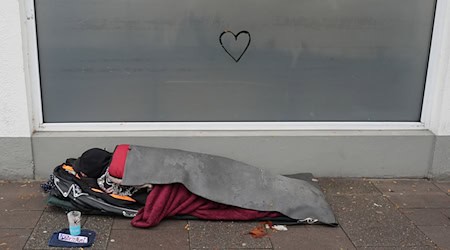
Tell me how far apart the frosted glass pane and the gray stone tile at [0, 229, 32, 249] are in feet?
3.84

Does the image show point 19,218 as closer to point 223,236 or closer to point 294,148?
point 223,236

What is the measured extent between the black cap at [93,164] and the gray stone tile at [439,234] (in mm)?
2508

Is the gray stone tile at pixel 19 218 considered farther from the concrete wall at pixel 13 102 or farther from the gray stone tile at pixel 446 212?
the gray stone tile at pixel 446 212

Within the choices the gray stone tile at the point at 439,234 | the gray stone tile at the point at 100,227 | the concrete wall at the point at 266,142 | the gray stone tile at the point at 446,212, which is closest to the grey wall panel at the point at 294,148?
the concrete wall at the point at 266,142

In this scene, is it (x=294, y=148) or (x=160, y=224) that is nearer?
(x=160, y=224)

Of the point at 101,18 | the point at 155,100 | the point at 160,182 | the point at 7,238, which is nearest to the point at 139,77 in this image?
the point at 155,100

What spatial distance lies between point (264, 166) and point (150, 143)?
3.47 feet

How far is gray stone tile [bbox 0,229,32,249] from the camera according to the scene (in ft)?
10.4

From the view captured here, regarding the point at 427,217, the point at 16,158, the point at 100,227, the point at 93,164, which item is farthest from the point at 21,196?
the point at 427,217

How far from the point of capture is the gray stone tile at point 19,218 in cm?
343

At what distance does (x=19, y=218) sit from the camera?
3.53 meters

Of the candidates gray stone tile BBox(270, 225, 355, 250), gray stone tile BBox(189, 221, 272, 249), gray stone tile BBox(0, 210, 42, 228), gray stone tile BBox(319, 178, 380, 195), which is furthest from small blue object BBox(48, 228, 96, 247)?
gray stone tile BBox(319, 178, 380, 195)

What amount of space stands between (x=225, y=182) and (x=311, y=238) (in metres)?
0.78

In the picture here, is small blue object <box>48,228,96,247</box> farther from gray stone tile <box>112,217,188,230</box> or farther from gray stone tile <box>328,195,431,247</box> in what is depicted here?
gray stone tile <box>328,195,431,247</box>
